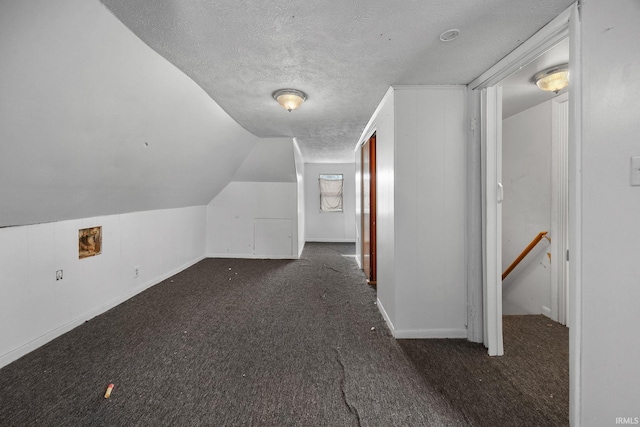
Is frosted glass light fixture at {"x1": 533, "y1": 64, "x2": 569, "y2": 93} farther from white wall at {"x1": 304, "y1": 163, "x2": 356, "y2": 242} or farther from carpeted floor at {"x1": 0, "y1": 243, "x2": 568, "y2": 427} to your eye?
white wall at {"x1": 304, "y1": 163, "x2": 356, "y2": 242}

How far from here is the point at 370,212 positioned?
359 centimetres

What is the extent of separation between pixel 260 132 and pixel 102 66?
2.41 metres

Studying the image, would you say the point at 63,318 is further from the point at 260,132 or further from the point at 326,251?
the point at 326,251

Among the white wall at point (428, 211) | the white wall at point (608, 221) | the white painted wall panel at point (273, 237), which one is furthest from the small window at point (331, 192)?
the white wall at point (608, 221)

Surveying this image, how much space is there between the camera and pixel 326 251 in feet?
19.1

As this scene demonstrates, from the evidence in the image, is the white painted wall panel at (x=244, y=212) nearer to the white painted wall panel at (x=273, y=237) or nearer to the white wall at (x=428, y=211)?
the white painted wall panel at (x=273, y=237)

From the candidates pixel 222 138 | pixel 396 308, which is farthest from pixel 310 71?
pixel 396 308

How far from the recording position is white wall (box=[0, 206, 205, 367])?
1878mm

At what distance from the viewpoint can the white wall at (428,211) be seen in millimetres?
2178

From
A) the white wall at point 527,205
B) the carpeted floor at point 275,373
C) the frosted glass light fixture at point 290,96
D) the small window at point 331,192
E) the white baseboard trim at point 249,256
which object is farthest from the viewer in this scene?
the small window at point 331,192

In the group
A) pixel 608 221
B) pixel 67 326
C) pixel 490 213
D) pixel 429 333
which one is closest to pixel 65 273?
pixel 67 326

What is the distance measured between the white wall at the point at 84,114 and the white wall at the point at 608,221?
8.21 ft

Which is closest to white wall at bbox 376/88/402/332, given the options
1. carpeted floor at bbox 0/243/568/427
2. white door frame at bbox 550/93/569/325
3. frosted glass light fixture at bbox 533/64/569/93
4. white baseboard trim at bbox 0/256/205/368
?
carpeted floor at bbox 0/243/568/427

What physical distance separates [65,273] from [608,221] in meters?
3.92
